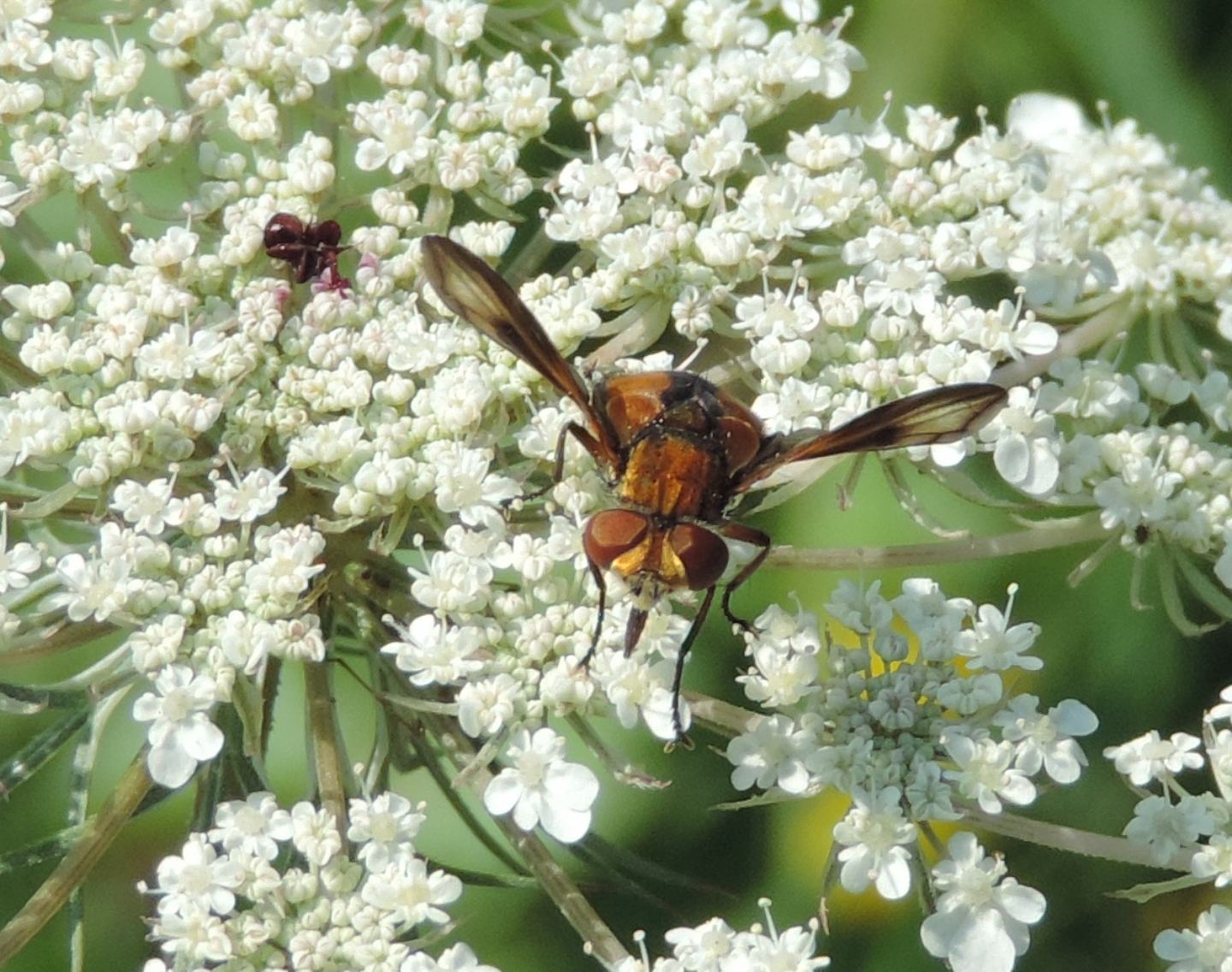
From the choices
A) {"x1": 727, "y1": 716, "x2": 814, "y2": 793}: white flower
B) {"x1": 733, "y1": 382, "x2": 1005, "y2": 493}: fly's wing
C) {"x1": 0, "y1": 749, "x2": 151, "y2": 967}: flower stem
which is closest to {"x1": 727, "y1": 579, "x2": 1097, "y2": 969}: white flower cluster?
{"x1": 727, "y1": 716, "x2": 814, "y2": 793}: white flower

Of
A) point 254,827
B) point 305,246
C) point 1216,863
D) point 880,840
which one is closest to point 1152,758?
point 1216,863

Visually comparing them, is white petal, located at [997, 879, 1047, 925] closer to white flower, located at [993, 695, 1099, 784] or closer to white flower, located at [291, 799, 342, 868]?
white flower, located at [993, 695, 1099, 784]

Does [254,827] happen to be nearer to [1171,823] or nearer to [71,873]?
[71,873]

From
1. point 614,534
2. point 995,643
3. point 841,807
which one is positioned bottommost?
point 841,807


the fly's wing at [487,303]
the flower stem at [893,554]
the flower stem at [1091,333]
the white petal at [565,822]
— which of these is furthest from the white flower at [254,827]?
the flower stem at [1091,333]

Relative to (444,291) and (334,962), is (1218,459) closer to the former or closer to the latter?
(444,291)

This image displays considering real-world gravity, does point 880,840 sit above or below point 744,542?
below
